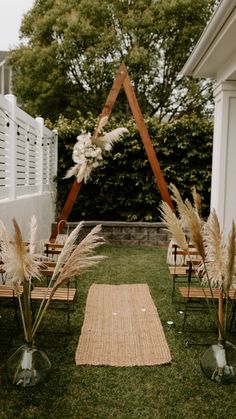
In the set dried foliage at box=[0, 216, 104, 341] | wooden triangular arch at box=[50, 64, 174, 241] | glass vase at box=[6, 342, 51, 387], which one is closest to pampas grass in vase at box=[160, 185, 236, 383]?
dried foliage at box=[0, 216, 104, 341]

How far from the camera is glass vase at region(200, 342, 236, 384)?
11.5 ft

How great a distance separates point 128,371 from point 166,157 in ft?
22.9

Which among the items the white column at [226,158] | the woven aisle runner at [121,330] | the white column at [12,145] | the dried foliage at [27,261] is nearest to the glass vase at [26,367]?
the dried foliage at [27,261]

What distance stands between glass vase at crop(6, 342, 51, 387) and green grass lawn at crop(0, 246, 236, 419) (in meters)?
0.06

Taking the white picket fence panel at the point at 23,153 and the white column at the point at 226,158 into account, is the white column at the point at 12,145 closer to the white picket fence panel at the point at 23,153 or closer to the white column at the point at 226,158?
the white picket fence panel at the point at 23,153

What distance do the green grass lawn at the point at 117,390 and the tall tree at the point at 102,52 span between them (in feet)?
42.8

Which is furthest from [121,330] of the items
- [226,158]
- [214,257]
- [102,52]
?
[102,52]

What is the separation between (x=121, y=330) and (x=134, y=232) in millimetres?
5307

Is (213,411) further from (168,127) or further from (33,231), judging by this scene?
(168,127)

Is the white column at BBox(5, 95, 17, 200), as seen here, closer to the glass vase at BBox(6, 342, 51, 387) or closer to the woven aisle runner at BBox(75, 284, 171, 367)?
the woven aisle runner at BBox(75, 284, 171, 367)

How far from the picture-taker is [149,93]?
57.2ft

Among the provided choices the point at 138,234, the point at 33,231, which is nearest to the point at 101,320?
the point at 33,231

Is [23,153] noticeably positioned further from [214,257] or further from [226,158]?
[214,257]

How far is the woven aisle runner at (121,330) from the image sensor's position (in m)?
4.02
